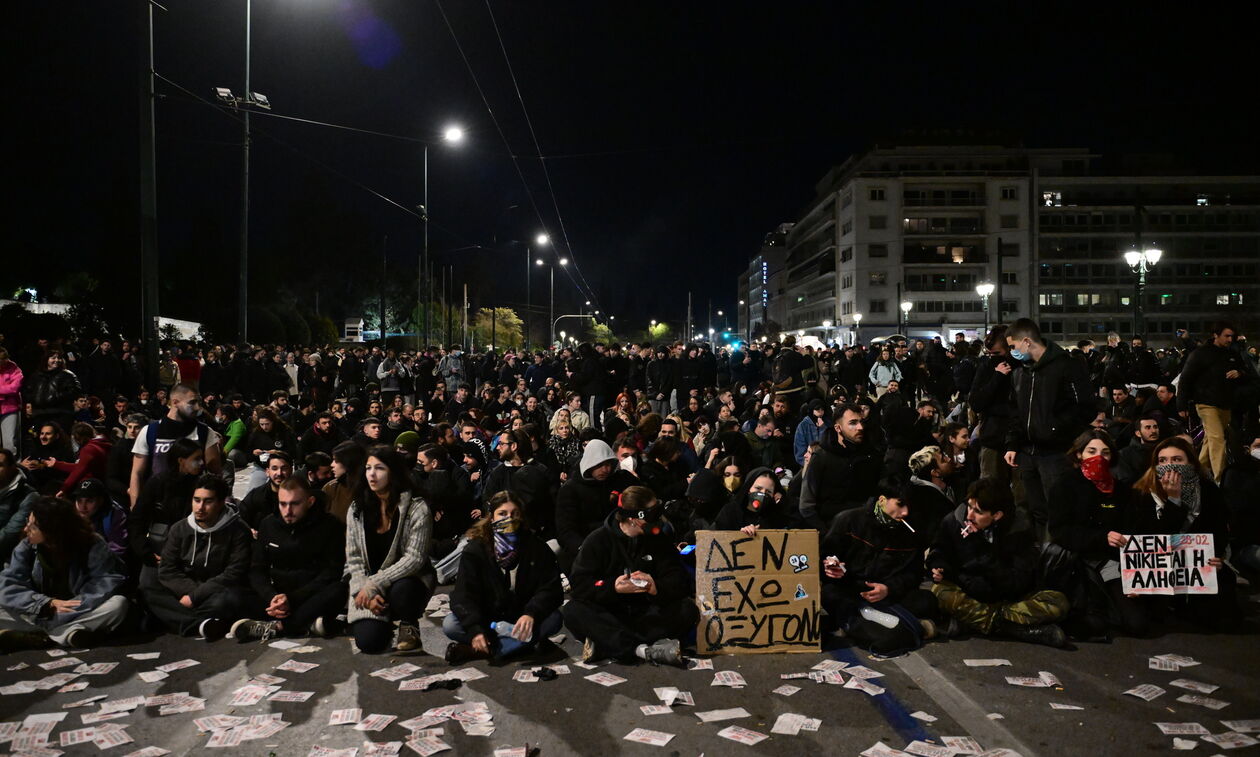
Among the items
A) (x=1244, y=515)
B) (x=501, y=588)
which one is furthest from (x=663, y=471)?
(x=1244, y=515)

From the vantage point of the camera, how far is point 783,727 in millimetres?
5469

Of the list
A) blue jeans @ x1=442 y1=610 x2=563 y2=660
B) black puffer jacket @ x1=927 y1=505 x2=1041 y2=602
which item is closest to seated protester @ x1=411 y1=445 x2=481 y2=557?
blue jeans @ x1=442 y1=610 x2=563 y2=660

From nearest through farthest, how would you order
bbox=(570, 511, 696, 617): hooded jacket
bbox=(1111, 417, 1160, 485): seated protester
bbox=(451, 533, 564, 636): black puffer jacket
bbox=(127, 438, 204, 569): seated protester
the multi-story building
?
bbox=(451, 533, 564, 636): black puffer jacket
bbox=(570, 511, 696, 617): hooded jacket
bbox=(127, 438, 204, 569): seated protester
bbox=(1111, 417, 1160, 485): seated protester
the multi-story building

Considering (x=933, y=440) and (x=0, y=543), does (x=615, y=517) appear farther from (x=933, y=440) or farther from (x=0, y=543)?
(x=933, y=440)

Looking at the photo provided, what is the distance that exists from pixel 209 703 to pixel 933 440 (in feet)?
29.2

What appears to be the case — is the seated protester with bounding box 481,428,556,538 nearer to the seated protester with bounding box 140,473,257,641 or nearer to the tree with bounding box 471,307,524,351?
the seated protester with bounding box 140,473,257,641

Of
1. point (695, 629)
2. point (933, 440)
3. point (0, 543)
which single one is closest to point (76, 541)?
point (0, 543)

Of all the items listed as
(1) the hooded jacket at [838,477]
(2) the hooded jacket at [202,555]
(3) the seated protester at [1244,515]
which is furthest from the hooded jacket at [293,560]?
(3) the seated protester at [1244,515]

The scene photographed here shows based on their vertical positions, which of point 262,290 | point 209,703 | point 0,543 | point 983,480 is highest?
point 262,290

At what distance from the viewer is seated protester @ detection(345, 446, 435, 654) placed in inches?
283

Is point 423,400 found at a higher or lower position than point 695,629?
higher

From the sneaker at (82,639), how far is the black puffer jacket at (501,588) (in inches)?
111

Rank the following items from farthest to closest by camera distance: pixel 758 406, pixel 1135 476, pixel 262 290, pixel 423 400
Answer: pixel 262 290 → pixel 423 400 → pixel 758 406 → pixel 1135 476

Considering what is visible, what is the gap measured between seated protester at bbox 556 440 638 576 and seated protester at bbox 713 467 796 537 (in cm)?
114
